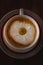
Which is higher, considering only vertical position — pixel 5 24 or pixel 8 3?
pixel 8 3

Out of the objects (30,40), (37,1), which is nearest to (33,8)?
(37,1)

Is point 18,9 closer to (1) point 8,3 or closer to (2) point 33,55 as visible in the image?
(1) point 8,3

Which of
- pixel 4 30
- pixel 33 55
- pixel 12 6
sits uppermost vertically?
pixel 12 6

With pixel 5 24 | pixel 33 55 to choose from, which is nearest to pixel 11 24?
pixel 5 24

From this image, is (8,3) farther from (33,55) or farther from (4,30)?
(33,55)

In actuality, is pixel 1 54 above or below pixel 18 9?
below
